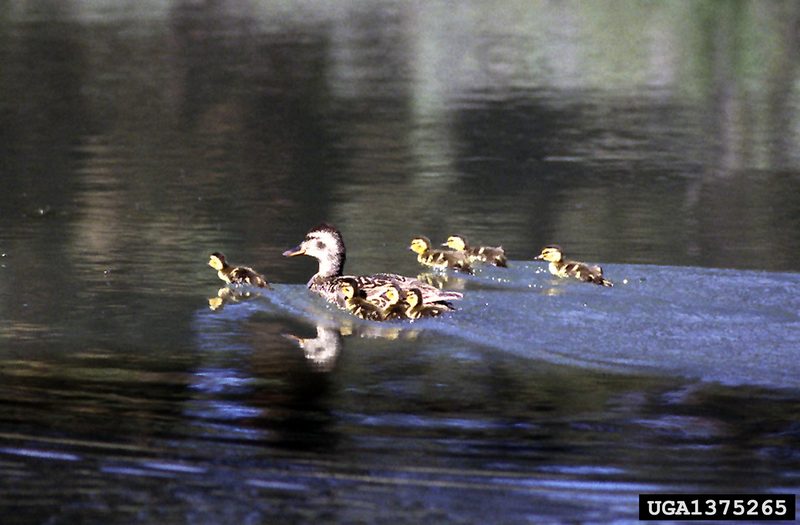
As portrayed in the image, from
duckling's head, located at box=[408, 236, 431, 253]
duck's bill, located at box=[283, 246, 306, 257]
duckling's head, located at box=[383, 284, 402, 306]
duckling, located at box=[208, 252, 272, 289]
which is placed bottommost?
duckling's head, located at box=[383, 284, 402, 306]

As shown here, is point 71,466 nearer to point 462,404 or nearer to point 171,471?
point 171,471

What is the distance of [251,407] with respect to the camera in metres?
8.33

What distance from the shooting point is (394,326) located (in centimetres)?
1018

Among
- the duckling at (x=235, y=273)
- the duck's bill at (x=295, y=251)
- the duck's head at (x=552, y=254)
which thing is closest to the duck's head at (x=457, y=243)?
the duck's head at (x=552, y=254)

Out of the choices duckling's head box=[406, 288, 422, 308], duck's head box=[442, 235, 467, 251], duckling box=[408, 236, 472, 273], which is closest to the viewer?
duckling's head box=[406, 288, 422, 308]

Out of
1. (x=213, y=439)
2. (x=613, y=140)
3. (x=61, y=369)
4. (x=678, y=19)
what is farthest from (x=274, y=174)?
(x=678, y=19)

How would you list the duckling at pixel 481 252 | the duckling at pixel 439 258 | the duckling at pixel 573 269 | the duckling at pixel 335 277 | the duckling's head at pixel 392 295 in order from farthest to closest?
the duckling at pixel 439 258 < the duckling at pixel 481 252 < the duckling at pixel 573 269 < the duckling at pixel 335 277 < the duckling's head at pixel 392 295

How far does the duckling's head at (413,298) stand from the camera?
33.0 feet

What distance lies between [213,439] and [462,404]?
1.26m

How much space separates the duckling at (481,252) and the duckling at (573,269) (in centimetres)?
36

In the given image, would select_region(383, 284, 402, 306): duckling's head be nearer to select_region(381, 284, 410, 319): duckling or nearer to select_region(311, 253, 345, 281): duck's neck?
select_region(381, 284, 410, 319): duckling

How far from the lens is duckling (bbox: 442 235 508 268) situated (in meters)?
11.4

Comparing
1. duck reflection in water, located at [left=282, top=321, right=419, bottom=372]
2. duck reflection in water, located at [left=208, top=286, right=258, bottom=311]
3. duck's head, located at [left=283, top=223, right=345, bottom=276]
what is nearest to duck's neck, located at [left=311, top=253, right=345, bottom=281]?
duck's head, located at [left=283, top=223, right=345, bottom=276]

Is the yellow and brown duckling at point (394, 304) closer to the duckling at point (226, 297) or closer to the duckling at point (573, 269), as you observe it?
the duckling at point (226, 297)
